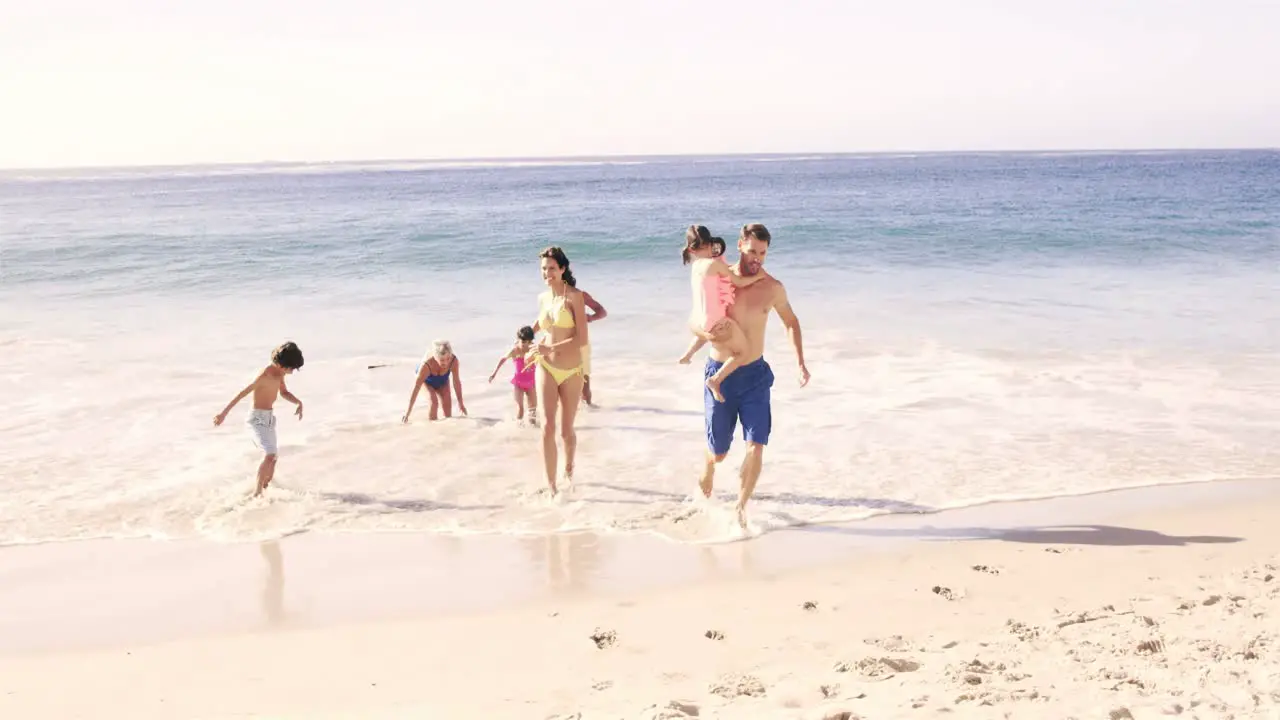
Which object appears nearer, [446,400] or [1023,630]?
[1023,630]

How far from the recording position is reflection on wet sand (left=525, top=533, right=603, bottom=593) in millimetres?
5426

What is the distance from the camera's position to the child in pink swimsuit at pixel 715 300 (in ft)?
19.0

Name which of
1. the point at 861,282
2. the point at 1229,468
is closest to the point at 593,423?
the point at 1229,468

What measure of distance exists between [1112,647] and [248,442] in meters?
6.85

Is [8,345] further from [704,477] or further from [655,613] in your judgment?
[655,613]

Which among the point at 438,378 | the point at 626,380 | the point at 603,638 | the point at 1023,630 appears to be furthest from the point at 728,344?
the point at 626,380

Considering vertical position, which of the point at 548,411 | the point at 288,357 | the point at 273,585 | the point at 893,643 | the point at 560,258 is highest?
the point at 560,258

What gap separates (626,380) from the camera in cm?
1091

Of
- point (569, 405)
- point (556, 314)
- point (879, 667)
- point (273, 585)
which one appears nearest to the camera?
point (879, 667)

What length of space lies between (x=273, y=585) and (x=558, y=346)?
7.39 feet

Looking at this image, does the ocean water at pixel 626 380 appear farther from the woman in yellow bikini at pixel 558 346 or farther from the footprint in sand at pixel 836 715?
the footprint in sand at pixel 836 715

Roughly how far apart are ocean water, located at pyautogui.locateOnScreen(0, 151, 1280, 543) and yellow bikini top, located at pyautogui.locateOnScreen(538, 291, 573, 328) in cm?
123

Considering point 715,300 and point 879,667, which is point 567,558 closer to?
point 715,300

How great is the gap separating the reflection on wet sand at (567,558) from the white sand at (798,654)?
0.74ft
